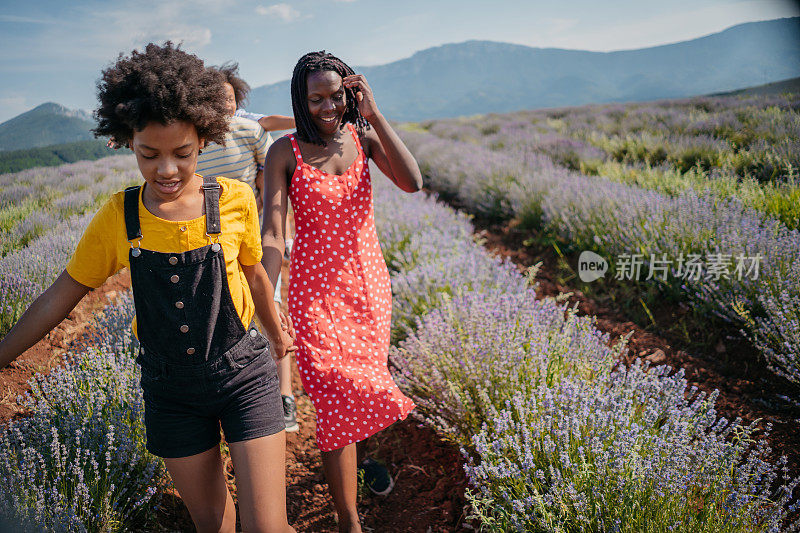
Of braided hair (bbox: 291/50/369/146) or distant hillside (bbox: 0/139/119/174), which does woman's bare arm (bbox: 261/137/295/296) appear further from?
distant hillside (bbox: 0/139/119/174)

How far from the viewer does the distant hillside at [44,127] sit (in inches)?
101

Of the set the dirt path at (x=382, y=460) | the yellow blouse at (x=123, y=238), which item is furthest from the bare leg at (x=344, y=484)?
the yellow blouse at (x=123, y=238)

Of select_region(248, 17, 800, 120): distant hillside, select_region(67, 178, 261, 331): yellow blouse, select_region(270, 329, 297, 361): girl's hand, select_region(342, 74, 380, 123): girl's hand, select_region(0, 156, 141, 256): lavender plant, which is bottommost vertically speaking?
select_region(270, 329, 297, 361): girl's hand

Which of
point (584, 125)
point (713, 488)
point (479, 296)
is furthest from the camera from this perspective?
point (584, 125)

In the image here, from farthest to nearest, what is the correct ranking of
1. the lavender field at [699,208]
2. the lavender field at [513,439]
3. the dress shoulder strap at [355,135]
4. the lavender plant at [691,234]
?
the lavender field at [699,208] < the lavender plant at [691,234] < the dress shoulder strap at [355,135] < the lavender field at [513,439]

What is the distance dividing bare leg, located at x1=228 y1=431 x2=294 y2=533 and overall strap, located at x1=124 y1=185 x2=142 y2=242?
69 centimetres

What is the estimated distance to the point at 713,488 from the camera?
155 centimetres

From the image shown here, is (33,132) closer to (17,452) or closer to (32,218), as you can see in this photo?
(32,218)

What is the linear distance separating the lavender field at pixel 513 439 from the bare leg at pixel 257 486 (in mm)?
533

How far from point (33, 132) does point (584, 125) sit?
12.4 metres

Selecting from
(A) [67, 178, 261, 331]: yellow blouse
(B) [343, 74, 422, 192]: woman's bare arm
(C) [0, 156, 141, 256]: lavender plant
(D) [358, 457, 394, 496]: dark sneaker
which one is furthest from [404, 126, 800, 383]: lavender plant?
(C) [0, 156, 141, 256]: lavender plant

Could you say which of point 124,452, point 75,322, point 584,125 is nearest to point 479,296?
point 124,452

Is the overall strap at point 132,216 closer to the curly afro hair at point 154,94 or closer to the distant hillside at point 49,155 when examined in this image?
the curly afro hair at point 154,94

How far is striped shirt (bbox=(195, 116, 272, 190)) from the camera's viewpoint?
270cm
